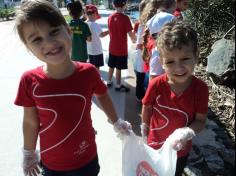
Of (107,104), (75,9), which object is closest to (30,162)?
(107,104)

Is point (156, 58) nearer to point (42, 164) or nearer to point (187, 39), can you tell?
point (187, 39)

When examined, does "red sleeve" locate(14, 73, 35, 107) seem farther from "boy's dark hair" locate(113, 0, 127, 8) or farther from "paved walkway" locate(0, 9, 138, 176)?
"boy's dark hair" locate(113, 0, 127, 8)

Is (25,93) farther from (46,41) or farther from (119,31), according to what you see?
(119,31)

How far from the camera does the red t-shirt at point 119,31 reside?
5.75 meters

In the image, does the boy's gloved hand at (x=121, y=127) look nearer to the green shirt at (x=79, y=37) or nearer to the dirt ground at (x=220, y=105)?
the dirt ground at (x=220, y=105)

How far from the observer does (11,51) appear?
9797 mm

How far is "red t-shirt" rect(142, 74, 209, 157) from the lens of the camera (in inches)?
83.7

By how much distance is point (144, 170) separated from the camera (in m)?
2.21

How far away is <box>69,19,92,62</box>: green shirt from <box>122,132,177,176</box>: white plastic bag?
349 centimetres

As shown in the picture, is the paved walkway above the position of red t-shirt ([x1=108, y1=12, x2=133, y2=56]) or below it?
below

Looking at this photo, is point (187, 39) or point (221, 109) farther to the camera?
point (221, 109)

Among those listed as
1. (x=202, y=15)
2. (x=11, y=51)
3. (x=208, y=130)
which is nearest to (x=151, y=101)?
(x=208, y=130)

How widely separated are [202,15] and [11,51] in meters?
6.10

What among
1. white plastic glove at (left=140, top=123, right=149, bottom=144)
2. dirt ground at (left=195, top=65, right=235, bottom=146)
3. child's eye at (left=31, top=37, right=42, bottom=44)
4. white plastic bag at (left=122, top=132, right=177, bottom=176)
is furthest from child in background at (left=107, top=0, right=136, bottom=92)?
child's eye at (left=31, top=37, right=42, bottom=44)
